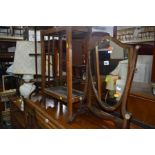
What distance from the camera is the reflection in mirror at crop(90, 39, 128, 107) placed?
45.2 inches

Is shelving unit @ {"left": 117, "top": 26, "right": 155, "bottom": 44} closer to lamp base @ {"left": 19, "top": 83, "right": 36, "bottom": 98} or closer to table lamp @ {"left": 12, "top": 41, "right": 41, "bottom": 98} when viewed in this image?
table lamp @ {"left": 12, "top": 41, "right": 41, "bottom": 98}

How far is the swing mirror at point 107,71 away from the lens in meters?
1.14

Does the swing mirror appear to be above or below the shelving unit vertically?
below

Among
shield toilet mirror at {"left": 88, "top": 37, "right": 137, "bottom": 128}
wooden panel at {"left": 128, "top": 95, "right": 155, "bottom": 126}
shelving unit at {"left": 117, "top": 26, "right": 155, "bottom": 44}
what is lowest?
wooden panel at {"left": 128, "top": 95, "right": 155, "bottom": 126}

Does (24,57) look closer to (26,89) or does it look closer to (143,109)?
(26,89)

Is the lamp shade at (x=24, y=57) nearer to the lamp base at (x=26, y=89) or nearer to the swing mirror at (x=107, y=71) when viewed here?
the lamp base at (x=26, y=89)

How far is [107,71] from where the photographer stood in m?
1.28

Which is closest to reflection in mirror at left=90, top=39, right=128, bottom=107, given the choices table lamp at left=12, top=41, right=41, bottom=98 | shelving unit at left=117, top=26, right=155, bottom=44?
shelving unit at left=117, top=26, right=155, bottom=44

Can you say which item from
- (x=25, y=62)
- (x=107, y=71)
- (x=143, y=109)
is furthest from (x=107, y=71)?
(x=25, y=62)

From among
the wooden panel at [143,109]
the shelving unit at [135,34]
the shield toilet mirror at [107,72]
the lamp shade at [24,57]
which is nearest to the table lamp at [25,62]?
the lamp shade at [24,57]
